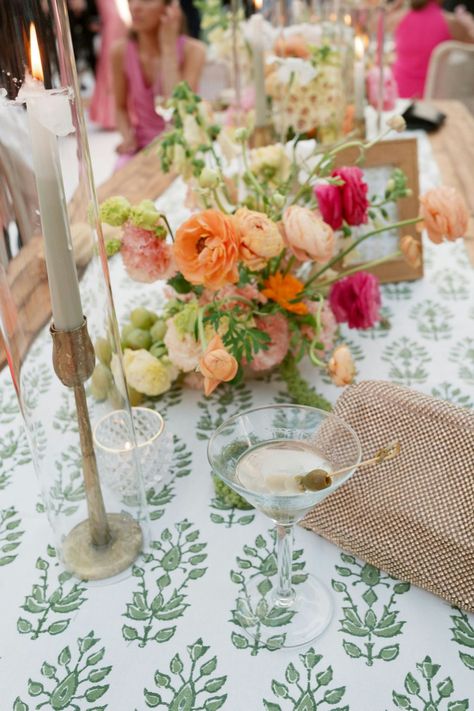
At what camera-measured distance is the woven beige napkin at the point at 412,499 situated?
603 mm

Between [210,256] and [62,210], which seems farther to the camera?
[210,256]

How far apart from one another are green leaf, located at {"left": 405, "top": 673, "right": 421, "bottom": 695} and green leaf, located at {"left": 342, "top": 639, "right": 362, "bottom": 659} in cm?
4

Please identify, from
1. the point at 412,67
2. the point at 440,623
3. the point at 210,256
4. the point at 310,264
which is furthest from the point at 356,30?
the point at 412,67

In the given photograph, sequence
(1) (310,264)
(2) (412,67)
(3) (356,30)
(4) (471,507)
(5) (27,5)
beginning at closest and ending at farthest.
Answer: (5) (27,5) < (4) (471,507) < (1) (310,264) < (3) (356,30) < (2) (412,67)

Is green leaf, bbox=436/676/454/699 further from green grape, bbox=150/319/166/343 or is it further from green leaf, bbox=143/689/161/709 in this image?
green grape, bbox=150/319/166/343

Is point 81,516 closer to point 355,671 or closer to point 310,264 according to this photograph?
point 355,671

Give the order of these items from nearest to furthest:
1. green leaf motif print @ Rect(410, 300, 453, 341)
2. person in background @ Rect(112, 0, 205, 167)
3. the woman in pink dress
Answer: green leaf motif print @ Rect(410, 300, 453, 341), person in background @ Rect(112, 0, 205, 167), the woman in pink dress

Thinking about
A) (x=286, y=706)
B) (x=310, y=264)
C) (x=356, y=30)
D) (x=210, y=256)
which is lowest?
(x=286, y=706)

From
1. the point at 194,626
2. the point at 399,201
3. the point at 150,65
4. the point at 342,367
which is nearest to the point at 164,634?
the point at 194,626

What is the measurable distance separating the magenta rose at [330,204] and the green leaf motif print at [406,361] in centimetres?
23

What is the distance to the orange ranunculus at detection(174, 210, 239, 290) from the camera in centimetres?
69

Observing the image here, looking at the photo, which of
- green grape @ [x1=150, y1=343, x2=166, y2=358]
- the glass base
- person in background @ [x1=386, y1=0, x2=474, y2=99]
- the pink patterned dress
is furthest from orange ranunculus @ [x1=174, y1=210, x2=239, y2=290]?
the pink patterned dress

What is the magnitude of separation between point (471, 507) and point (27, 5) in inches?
21.1

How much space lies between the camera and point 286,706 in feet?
1.75
